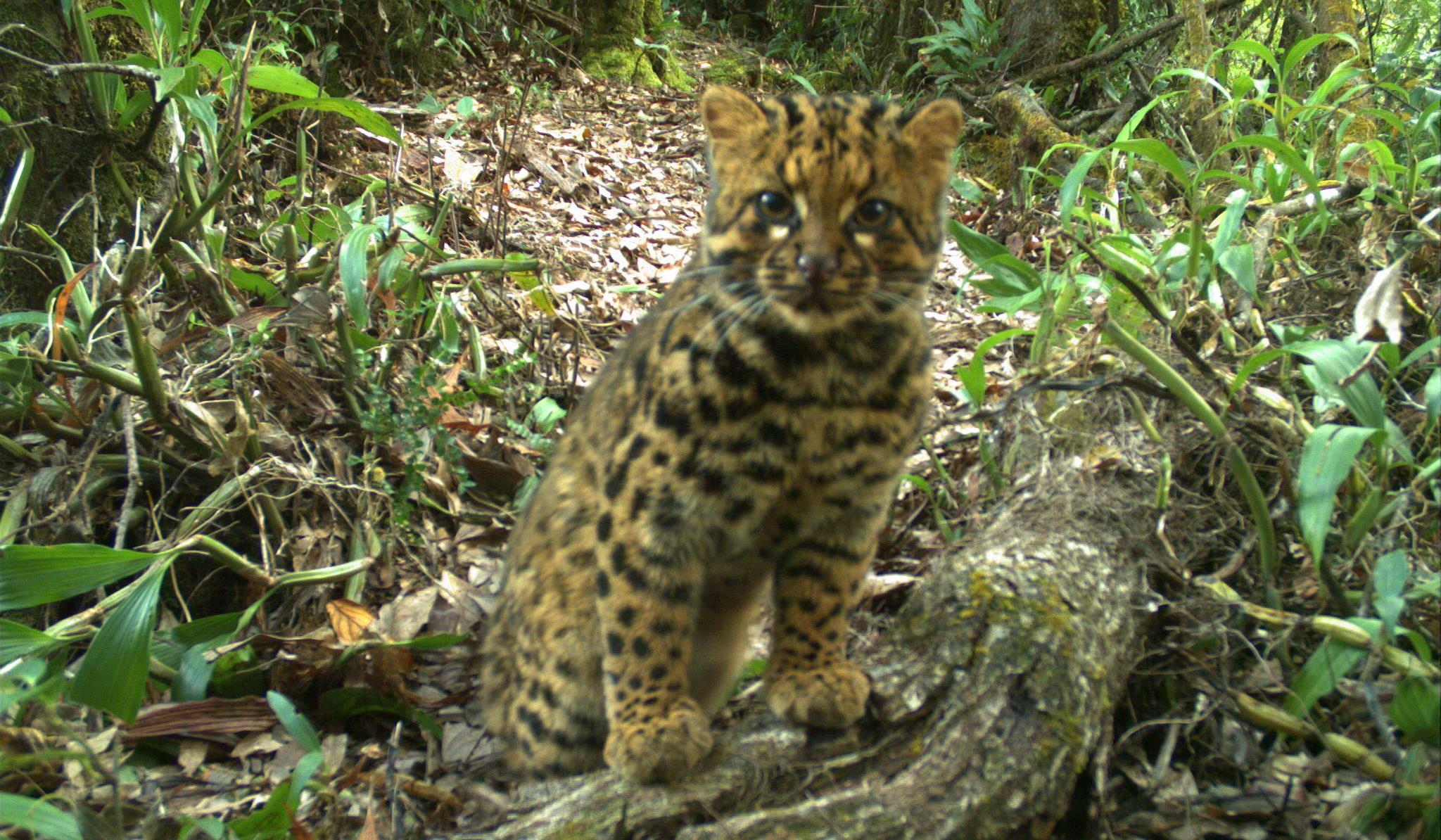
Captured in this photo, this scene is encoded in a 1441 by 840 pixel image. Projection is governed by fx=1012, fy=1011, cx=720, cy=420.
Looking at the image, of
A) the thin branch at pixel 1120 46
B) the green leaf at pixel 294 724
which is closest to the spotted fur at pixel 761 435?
the green leaf at pixel 294 724

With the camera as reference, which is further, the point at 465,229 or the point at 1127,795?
the point at 465,229

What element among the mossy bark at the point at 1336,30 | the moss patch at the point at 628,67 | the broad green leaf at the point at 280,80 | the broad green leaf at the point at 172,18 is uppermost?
the moss patch at the point at 628,67

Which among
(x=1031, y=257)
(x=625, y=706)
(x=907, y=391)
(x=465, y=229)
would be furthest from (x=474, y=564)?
(x=1031, y=257)

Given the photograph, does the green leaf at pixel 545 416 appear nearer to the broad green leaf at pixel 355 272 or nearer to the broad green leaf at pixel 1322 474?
the broad green leaf at pixel 355 272

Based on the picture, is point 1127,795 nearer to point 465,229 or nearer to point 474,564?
point 474,564

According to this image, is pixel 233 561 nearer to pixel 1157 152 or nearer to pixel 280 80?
pixel 280 80

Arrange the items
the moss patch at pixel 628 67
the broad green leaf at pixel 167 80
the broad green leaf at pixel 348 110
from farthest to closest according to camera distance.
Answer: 1. the moss patch at pixel 628 67
2. the broad green leaf at pixel 348 110
3. the broad green leaf at pixel 167 80

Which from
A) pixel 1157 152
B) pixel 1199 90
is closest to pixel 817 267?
pixel 1157 152
